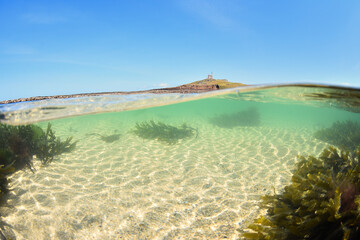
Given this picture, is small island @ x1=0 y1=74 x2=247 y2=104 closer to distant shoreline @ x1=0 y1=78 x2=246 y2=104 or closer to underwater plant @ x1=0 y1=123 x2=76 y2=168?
distant shoreline @ x1=0 y1=78 x2=246 y2=104

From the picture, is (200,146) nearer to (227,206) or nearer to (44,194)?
(227,206)

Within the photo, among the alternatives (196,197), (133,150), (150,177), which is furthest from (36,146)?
(196,197)

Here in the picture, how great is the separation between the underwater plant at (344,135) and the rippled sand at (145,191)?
2.47 metres

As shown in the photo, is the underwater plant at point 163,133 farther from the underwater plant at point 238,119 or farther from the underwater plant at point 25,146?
the underwater plant at point 238,119

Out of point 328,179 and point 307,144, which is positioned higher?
point 328,179

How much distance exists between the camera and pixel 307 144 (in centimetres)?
1052

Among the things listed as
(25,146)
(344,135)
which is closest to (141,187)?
(25,146)

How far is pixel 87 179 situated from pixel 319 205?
256 inches

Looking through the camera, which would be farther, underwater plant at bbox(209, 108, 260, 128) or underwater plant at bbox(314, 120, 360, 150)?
underwater plant at bbox(209, 108, 260, 128)

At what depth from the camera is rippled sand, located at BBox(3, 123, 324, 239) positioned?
3.70 m

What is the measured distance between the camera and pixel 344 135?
35.1 ft

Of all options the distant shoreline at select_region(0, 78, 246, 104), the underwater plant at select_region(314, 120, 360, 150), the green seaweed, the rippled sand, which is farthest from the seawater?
the underwater plant at select_region(314, 120, 360, 150)

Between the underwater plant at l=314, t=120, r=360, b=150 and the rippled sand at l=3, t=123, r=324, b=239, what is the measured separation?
8.11 ft

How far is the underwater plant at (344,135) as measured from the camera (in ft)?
31.6
